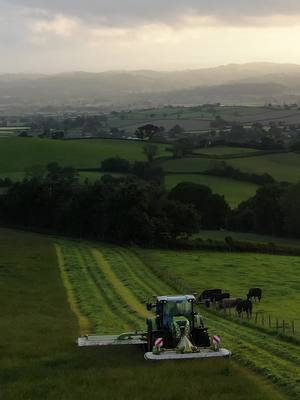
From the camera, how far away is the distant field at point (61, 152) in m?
142

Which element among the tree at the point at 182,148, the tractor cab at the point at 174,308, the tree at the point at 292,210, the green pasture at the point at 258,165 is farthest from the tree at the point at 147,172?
the tractor cab at the point at 174,308

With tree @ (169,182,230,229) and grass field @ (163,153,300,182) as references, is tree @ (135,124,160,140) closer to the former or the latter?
grass field @ (163,153,300,182)

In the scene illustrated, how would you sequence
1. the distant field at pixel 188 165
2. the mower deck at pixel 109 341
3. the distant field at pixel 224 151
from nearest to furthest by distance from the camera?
the mower deck at pixel 109 341 → the distant field at pixel 188 165 → the distant field at pixel 224 151

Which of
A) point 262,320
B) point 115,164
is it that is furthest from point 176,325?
point 115,164

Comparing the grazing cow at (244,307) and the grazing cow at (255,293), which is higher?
the grazing cow at (244,307)

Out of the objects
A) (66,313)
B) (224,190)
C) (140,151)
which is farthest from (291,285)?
(140,151)

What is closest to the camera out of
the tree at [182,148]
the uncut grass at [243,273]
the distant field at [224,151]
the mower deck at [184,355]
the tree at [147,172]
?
the mower deck at [184,355]

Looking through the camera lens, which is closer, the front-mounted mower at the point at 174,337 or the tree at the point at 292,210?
the front-mounted mower at the point at 174,337

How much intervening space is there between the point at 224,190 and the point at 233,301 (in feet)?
254

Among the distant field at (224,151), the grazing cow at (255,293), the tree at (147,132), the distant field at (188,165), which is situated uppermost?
the tree at (147,132)

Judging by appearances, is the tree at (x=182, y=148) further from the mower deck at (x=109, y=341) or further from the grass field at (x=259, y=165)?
the mower deck at (x=109, y=341)

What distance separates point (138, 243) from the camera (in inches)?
2931

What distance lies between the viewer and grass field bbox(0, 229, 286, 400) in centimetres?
1628

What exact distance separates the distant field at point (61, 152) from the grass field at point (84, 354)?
90600 mm
